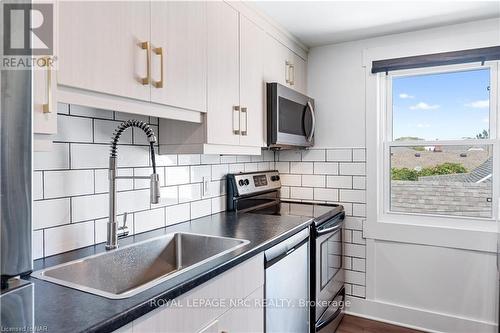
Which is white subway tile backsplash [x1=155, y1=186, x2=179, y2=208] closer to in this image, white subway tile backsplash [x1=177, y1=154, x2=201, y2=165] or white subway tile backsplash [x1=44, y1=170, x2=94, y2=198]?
white subway tile backsplash [x1=177, y1=154, x2=201, y2=165]

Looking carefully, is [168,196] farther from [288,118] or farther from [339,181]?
[339,181]

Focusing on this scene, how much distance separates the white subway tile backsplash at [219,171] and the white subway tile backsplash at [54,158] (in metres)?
1.02

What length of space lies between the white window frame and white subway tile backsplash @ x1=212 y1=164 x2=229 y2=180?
1.22m

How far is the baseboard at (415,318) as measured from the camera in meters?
2.33

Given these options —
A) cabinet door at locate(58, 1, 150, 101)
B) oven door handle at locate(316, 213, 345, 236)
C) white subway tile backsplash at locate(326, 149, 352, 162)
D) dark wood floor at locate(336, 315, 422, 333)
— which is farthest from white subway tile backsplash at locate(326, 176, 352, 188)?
cabinet door at locate(58, 1, 150, 101)

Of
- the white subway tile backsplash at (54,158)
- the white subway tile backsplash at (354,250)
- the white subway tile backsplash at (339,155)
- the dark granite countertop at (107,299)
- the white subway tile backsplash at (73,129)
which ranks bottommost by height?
the white subway tile backsplash at (354,250)

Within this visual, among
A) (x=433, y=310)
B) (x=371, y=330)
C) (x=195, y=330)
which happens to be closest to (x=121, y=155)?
(x=195, y=330)

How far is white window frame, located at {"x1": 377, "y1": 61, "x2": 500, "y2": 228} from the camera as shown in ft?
7.61

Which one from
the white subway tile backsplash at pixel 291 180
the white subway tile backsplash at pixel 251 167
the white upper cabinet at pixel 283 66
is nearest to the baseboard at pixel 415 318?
the white subway tile backsplash at pixel 291 180

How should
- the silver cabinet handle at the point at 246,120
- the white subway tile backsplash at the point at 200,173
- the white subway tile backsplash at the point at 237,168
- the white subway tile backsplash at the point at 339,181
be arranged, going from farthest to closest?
the white subway tile backsplash at the point at 339,181 < the white subway tile backsplash at the point at 237,168 < the white subway tile backsplash at the point at 200,173 < the silver cabinet handle at the point at 246,120

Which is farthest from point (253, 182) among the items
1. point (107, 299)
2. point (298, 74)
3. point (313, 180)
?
point (107, 299)

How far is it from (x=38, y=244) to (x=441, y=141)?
2.56 m

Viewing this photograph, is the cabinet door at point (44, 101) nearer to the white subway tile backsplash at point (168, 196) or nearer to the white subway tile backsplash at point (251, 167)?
the white subway tile backsplash at point (168, 196)

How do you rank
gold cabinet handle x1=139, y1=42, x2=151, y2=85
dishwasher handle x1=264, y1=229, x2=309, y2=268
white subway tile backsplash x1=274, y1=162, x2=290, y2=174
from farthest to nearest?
white subway tile backsplash x1=274, y1=162, x2=290, y2=174 < dishwasher handle x1=264, y1=229, x2=309, y2=268 < gold cabinet handle x1=139, y1=42, x2=151, y2=85
